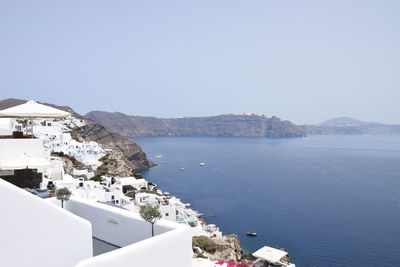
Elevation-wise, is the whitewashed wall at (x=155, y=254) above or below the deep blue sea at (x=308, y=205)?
above

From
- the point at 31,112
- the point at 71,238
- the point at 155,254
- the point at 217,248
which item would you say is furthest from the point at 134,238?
the point at 217,248

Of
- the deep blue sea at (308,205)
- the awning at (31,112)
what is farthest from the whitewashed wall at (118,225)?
the deep blue sea at (308,205)

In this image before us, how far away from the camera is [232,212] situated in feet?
140

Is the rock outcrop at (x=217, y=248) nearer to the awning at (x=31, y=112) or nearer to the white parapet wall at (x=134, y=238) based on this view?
the awning at (x=31, y=112)

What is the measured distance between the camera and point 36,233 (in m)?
4.04

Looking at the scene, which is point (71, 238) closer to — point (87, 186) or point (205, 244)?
point (87, 186)

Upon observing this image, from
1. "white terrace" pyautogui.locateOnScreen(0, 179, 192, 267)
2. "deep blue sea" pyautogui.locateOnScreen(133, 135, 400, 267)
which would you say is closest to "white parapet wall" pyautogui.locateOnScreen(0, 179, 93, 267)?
"white terrace" pyautogui.locateOnScreen(0, 179, 192, 267)

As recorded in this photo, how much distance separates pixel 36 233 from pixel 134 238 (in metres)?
2.03

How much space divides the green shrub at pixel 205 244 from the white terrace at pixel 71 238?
792 inches

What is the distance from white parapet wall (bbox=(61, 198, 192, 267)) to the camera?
424cm

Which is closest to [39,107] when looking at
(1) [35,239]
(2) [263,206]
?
(1) [35,239]

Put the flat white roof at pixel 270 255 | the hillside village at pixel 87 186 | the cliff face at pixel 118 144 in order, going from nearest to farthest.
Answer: the hillside village at pixel 87 186, the flat white roof at pixel 270 255, the cliff face at pixel 118 144

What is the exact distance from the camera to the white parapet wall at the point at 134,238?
4237 millimetres

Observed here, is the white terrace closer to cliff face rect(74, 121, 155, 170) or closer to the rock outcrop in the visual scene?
the rock outcrop
